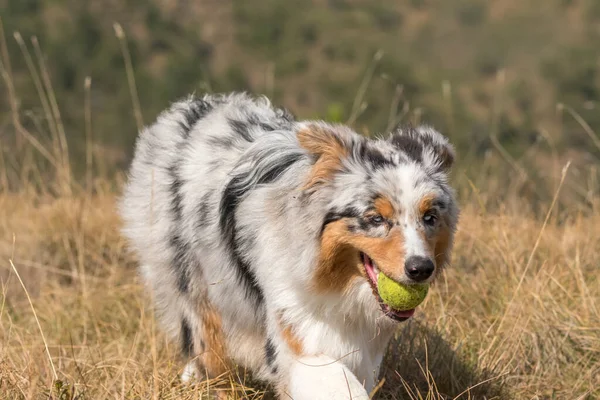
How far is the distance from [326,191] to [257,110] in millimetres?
1206

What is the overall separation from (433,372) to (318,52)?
35.7 m

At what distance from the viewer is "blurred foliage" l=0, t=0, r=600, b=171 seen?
31969 millimetres

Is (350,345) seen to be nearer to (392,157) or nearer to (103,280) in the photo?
(392,157)

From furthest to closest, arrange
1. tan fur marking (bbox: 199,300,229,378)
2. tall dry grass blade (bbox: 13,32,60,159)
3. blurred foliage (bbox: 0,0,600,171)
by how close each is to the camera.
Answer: blurred foliage (bbox: 0,0,600,171), tall dry grass blade (bbox: 13,32,60,159), tan fur marking (bbox: 199,300,229,378)

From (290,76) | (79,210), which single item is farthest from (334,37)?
(79,210)

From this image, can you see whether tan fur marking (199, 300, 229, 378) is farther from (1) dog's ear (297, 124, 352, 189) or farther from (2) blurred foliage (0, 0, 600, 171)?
(2) blurred foliage (0, 0, 600, 171)

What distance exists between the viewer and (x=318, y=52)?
39688 mm

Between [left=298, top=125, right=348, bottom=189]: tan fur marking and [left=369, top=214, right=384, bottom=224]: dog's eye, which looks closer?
[left=369, top=214, right=384, bottom=224]: dog's eye

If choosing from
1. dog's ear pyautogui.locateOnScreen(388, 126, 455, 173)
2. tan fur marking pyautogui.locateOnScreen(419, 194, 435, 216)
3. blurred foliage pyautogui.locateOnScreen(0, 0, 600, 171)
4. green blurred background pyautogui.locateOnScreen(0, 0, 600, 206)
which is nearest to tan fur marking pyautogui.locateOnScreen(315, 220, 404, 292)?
tan fur marking pyautogui.locateOnScreen(419, 194, 435, 216)

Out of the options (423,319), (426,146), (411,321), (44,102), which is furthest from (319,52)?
(426,146)

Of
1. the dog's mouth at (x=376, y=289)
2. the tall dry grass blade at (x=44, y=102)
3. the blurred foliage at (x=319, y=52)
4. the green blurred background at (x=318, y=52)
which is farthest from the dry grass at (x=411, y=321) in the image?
the blurred foliage at (x=319, y=52)

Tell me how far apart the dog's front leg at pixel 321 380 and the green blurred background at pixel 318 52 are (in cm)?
2349

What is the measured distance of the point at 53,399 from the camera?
12.3ft

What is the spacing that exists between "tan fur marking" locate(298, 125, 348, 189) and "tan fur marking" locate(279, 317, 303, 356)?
63 centimetres
